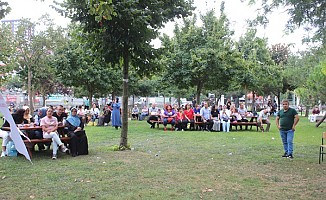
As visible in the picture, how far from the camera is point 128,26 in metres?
9.33

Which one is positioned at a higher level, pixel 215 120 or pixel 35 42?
pixel 35 42

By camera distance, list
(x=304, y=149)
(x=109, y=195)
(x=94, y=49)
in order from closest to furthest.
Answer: (x=109, y=195) < (x=94, y=49) < (x=304, y=149)

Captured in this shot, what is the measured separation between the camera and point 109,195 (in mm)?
5664

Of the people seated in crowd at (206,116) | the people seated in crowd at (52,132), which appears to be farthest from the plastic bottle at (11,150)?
the people seated in crowd at (206,116)

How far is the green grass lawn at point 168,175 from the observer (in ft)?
19.2

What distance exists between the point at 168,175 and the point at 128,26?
4211 millimetres

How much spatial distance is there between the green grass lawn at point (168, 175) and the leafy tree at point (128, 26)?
2.19 meters

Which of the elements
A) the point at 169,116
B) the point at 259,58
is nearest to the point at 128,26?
the point at 169,116

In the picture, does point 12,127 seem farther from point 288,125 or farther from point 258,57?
point 258,57

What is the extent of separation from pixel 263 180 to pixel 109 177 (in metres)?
2.95

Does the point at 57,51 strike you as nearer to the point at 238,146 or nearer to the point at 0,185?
the point at 238,146

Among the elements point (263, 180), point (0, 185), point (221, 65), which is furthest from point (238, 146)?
point (221, 65)

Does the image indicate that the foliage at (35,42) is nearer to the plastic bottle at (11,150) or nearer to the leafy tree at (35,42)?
the leafy tree at (35,42)

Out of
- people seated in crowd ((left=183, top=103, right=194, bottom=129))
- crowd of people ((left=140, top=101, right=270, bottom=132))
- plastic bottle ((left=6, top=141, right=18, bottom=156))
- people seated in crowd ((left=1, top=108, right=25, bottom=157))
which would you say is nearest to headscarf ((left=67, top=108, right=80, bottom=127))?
people seated in crowd ((left=1, top=108, right=25, bottom=157))
